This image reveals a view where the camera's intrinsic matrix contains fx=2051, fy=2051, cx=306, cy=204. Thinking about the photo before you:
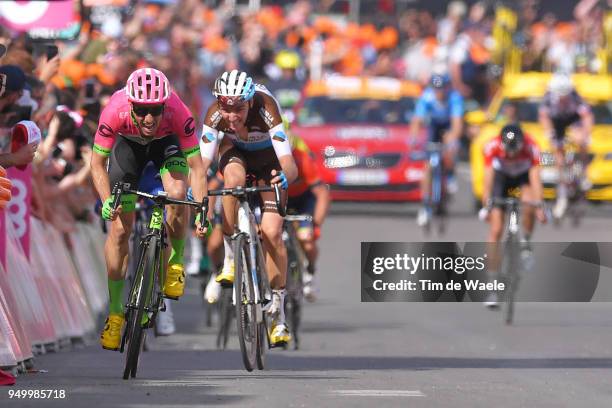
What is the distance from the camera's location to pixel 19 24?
672 inches

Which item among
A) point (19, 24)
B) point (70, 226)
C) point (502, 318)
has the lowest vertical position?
point (502, 318)

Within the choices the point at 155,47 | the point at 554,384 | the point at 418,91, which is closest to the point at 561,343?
the point at 554,384

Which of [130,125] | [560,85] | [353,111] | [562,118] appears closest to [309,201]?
[130,125]

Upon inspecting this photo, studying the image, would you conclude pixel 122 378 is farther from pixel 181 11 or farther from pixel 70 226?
pixel 181 11

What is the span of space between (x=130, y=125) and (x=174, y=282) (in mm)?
996

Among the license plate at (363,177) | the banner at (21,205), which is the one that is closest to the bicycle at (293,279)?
the banner at (21,205)

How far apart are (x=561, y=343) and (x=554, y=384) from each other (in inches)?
170

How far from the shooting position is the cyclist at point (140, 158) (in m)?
12.1

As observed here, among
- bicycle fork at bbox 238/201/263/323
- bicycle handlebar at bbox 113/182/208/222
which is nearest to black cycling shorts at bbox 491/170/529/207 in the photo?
bicycle fork at bbox 238/201/263/323

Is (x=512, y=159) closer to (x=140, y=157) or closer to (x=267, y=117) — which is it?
(x=267, y=117)

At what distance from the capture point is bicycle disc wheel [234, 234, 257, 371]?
494 inches

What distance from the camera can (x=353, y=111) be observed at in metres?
30.3

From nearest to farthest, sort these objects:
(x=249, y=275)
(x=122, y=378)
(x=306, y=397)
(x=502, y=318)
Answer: (x=306, y=397)
(x=122, y=378)
(x=249, y=275)
(x=502, y=318)

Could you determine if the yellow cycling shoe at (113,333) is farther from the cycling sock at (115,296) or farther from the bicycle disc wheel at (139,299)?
the bicycle disc wheel at (139,299)
